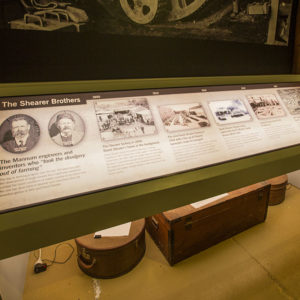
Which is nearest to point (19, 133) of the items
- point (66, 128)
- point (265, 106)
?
point (66, 128)

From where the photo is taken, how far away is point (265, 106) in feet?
3.44

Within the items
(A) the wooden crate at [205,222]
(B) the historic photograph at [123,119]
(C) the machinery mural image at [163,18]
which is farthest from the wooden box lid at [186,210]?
(C) the machinery mural image at [163,18]

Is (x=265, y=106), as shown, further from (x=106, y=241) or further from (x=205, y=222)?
(x=106, y=241)

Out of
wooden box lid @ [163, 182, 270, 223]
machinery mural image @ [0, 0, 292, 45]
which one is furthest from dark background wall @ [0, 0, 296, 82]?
wooden box lid @ [163, 182, 270, 223]

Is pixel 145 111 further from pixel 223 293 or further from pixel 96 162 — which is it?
pixel 223 293

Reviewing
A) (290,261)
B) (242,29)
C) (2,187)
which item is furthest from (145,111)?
(290,261)

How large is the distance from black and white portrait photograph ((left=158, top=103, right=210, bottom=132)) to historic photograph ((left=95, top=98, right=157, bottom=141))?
2.5 inches

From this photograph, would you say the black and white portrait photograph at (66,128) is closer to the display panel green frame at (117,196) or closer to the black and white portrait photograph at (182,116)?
the display panel green frame at (117,196)

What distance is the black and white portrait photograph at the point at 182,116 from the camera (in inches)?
32.9

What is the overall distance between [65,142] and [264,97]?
1012mm

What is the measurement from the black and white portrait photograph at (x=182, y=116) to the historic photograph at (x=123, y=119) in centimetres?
6

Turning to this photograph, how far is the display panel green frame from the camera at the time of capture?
558 mm

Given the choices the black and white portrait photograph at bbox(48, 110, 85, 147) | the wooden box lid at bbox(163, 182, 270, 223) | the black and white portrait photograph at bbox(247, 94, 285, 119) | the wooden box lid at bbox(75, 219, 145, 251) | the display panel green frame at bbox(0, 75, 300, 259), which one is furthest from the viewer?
the wooden box lid at bbox(163, 182, 270, 223)

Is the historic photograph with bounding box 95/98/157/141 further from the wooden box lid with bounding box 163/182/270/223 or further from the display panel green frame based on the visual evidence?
the wooden box lid with bounding box 163/182/270/223
